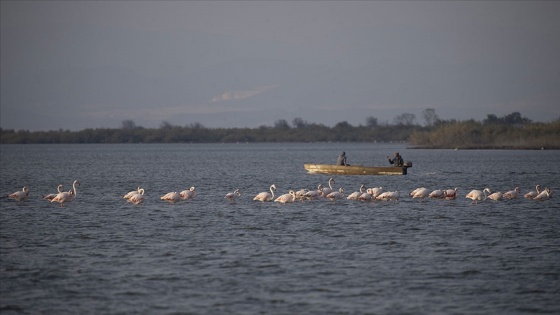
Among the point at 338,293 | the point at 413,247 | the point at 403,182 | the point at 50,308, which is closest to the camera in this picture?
the point at 50,308

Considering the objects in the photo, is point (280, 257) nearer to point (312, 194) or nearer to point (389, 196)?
point (389, 196)

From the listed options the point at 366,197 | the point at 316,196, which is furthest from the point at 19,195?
the point at 366,197

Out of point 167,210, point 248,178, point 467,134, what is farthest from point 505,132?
point 167,210

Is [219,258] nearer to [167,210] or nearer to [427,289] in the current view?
[427,289]

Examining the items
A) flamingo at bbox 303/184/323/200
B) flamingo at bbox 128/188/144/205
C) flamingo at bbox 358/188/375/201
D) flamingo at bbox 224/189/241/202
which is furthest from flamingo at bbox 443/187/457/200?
flamingo at bbox 128/188/144/205

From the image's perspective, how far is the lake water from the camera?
1769cm

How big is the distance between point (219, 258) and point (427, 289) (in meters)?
5.94

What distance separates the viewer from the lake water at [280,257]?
17.7 metres

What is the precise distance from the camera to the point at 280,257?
895 inches

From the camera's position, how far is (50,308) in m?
17.1

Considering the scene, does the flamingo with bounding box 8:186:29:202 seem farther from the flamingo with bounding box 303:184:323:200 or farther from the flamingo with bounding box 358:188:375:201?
the flamingo with bounding box 358:188:375:201

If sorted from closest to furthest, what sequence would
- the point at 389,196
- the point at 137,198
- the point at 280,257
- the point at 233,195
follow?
1. the point at 280,257
2. the point at 389,196
3. the point at 137,198
4. the point at 233,195

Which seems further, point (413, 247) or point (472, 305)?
point (413, 247)

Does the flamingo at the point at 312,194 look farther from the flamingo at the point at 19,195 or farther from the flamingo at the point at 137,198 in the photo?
the flamingo at the point at 19,195
